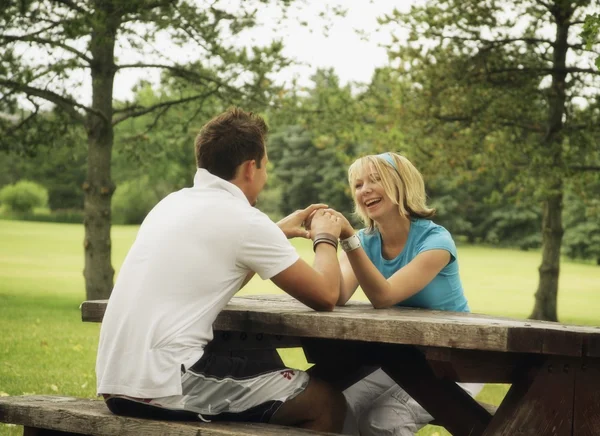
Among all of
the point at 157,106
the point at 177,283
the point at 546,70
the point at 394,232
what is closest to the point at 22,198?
the point at 157,106

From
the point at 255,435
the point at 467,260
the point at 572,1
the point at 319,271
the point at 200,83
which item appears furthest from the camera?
the point at 467,260

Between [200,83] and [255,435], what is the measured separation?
1325cm

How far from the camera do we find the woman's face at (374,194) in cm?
504

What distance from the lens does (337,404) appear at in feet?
13.6

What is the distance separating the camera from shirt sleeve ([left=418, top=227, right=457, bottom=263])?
15.7 ft

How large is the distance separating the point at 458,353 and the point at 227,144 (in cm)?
131

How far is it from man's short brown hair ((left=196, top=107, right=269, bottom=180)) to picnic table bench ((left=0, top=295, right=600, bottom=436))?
0.67m

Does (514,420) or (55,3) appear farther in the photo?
(55,3)

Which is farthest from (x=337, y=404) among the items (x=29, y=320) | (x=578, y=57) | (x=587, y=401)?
(x=578, y=57)

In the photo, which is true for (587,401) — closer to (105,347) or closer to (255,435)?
Answer: (255,435)

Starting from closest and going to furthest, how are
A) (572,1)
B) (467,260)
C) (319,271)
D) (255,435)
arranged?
1. (255,435)
2. (319,271)
3. (572,1)
4. (467,260)

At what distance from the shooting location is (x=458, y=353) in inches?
153

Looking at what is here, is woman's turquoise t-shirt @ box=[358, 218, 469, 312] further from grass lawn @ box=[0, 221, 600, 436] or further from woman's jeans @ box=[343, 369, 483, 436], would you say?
grass lawn @ box=[0, 221, 600, 436]

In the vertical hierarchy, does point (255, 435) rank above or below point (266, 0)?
below
